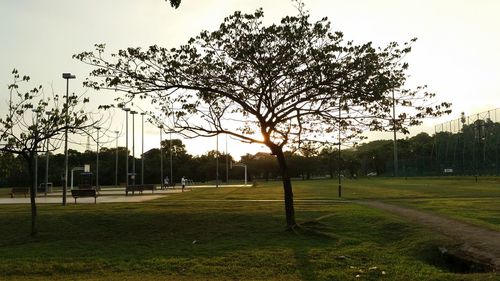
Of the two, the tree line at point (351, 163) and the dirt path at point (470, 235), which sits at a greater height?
the tree line at point (351, 163)

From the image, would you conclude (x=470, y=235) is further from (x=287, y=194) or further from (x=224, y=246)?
(x=224, y=246)

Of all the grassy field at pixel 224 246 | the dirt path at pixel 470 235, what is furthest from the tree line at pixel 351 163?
the dirt path at pixel 470 235

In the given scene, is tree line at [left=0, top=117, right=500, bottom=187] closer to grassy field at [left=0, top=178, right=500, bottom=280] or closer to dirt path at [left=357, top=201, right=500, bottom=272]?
grassy field at [left=0, top=178, right=500, bottom=280]

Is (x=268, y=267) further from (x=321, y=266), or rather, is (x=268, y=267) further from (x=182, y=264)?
(x=182, y=264)

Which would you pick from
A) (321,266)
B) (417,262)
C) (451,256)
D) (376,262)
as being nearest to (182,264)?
(321,266)

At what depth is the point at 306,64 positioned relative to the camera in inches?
671

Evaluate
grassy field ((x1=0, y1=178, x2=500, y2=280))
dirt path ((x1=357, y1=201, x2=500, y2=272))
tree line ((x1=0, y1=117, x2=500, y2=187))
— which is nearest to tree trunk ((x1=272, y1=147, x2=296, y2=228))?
grassy field ((x1=0, y1=178, x2=500, y2=280))

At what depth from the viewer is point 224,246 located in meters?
15.8

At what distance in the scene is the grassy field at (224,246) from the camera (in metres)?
12.4

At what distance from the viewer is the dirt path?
1224 centimetres

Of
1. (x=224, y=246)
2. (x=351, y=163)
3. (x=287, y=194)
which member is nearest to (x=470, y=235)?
(x=287, y=194)

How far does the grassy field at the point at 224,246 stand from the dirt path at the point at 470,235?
614 millimetres

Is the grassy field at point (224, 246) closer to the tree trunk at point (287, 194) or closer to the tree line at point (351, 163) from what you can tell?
the tree trunk at point (287, 194)

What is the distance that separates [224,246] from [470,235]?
691 cm
